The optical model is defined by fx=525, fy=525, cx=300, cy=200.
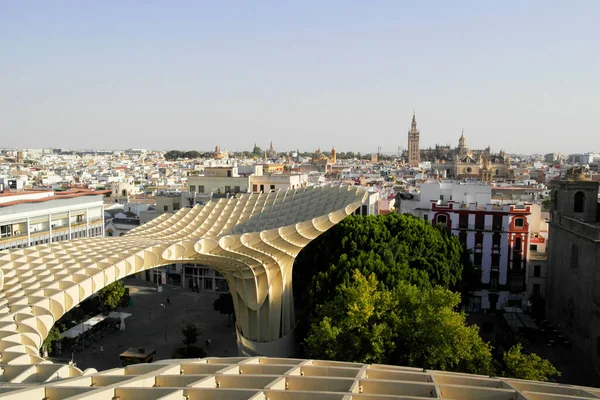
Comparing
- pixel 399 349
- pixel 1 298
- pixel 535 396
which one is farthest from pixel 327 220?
pixel 535 396

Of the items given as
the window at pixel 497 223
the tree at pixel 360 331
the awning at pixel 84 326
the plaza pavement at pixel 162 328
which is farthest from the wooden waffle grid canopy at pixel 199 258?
the window at pixel 497 223

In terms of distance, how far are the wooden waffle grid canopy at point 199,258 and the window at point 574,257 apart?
12.0m

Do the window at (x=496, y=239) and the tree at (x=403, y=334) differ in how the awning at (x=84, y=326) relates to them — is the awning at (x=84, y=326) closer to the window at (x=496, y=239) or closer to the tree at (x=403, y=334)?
the tree at (x=403, y=334)

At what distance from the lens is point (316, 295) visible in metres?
25.0

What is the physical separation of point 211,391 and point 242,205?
2146cm

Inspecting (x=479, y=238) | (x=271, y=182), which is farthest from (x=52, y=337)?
(x=479, y=238)

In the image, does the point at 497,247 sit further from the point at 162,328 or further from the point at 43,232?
the point at 43,232

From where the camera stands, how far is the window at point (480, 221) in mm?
34781

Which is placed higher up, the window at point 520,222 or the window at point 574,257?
the window at point 520,222

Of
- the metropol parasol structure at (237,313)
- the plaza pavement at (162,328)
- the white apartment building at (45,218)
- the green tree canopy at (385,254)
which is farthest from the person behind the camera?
the white apartment building at (45,218)

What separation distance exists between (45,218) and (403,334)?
24.0 meters

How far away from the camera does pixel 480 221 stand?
34.8m

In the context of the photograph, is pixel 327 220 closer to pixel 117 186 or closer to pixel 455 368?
pixel 455 368

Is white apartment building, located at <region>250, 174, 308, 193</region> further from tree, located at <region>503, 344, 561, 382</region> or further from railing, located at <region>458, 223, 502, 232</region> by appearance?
tree, located at <region>503, 344, 561, 382</region>
